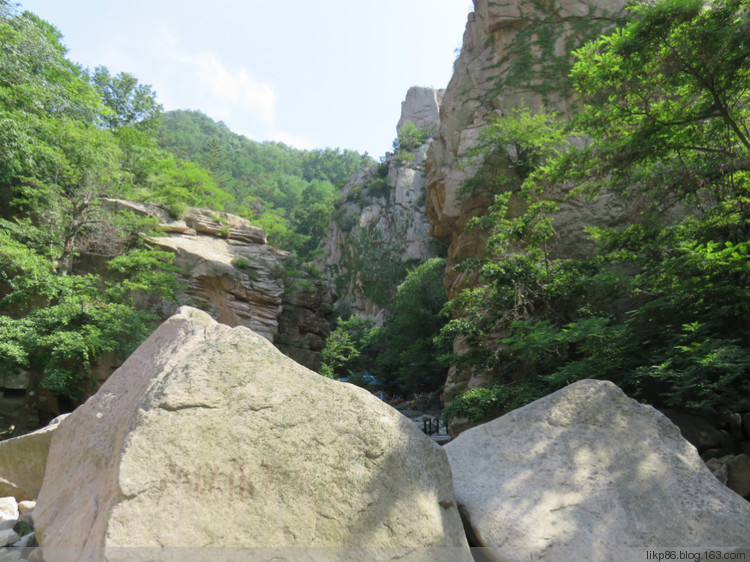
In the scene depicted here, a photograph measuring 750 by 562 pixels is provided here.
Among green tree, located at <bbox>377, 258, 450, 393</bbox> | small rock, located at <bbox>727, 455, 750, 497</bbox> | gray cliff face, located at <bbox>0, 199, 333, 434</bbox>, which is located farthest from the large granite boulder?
green tree, located at <bbox>377, 258, 450, 393</bbox>

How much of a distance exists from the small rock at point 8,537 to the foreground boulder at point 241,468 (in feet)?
1.31

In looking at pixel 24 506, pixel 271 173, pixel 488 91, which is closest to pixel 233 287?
pixel 488 91

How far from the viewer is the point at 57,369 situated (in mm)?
11344

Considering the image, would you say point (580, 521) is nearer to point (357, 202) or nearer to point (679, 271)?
point (679, 271)

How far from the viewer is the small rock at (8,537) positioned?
2764 millimetres

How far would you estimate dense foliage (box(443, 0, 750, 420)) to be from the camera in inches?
210

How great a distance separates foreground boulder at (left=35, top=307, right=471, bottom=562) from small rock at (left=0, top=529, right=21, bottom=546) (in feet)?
1.31

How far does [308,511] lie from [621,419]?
2.17 m

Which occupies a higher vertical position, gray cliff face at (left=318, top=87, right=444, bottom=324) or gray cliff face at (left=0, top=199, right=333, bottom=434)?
gray cliff face at (left=318, top=87, right=444, bottom=324)

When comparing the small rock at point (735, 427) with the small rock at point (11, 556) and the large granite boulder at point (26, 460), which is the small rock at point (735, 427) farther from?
the large granite boulder at point (26, 460)

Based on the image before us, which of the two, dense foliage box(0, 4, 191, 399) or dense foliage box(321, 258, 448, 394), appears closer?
dense foliage box(0, 4, 191, 399)

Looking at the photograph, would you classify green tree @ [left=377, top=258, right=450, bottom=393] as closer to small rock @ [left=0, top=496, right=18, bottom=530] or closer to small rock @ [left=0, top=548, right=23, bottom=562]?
small rock @ [left=0, top=496, right=18, bottom=530]

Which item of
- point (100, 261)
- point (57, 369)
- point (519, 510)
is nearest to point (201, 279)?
point (100, 261)

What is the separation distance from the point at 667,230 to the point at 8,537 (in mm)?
7907
